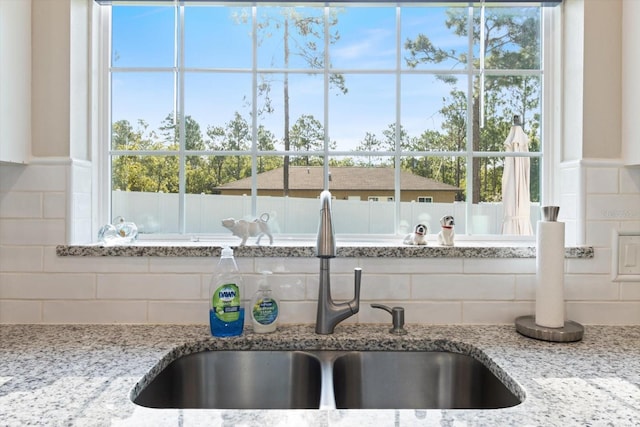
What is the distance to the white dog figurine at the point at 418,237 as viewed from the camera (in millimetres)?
1466

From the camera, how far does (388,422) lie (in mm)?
801

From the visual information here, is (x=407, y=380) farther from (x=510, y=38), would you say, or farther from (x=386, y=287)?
(x=510, y=38)

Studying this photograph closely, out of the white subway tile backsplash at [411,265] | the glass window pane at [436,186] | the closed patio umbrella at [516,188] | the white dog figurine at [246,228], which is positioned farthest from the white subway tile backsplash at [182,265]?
the closed patio umbrella at [516,188]

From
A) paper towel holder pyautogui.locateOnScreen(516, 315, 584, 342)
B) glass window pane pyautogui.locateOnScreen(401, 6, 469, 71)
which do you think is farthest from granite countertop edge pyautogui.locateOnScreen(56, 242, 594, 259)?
glass window pane pyautogui.locateOnScreen(401, 6, 469, 71)

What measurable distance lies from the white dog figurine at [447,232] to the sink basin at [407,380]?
0.36 meters

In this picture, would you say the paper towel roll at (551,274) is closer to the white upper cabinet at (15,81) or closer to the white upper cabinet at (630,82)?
the white upper cabinet at (630,82)

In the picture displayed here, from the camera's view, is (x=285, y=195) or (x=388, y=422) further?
(x=285, y=195)

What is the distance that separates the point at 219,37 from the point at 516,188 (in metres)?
1.16

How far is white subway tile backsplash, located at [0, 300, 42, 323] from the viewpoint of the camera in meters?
1.40

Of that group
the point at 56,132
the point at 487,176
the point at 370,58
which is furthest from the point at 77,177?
the point at 487,176

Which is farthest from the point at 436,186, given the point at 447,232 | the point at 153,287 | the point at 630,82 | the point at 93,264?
the point at 93,264

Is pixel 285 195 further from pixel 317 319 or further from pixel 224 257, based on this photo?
pixel 317 319

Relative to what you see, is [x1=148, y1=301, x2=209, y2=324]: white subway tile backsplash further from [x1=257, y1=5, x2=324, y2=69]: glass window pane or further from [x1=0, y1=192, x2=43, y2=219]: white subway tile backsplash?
[x1=257, y1=5, x2=324, y2=69]: glass window pane

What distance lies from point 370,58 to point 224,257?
86cm
